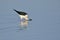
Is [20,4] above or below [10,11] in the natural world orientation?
above

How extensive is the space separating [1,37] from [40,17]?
2.82 feet

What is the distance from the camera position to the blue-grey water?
2.30 metres

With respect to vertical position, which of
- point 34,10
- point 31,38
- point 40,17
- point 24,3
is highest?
point 24,3

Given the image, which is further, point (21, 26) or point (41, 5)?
point (41, 5)

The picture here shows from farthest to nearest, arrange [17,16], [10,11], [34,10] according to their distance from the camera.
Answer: [34,10] < [10,11] < [17,16]

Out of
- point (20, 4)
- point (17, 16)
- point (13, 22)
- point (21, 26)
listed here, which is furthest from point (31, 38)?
point (20, 4)

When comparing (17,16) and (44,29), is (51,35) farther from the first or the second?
(17,16)

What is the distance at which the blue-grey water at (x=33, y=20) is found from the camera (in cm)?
230

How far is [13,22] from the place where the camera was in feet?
8.80

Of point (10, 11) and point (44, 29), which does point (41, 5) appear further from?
point (44, 29)

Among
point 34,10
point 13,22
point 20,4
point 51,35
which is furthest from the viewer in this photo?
point 20,4

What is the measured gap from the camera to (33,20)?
2.81 meters

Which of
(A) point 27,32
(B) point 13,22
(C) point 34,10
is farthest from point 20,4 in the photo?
(A) point 27,32

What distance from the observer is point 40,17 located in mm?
2951
